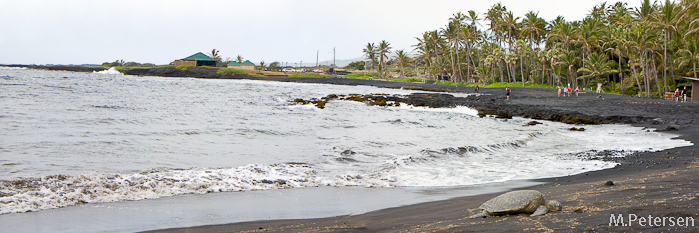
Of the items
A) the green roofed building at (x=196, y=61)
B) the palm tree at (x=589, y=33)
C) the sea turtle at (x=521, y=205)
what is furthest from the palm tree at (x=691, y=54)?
the green roofed building at (x=196, y=61)

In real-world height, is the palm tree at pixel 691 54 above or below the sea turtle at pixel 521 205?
above

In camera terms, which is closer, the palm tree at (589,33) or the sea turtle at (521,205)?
the sea turtle at (521,205)

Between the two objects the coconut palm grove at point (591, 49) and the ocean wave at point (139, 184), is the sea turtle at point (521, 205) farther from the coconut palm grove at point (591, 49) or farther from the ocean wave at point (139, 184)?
the coconut palm grove at point (591, 49)

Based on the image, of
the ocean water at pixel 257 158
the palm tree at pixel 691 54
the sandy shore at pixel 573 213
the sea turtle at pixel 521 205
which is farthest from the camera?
the palm tree at pixel 691 54

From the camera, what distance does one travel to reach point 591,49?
61.6 m

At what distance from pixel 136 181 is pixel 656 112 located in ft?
90.9

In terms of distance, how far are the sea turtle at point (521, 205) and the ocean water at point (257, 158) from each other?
2.39 m

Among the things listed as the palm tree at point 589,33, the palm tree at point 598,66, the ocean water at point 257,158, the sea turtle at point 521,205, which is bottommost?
the ocean water at point 257,158

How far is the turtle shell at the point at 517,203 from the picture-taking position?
617 cm

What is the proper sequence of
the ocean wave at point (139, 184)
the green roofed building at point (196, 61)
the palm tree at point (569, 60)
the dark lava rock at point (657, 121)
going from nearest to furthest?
the ocean wave at point (139, 184)
the dark lava rock at point (657, 121)
the palm tree at point (569, 60)
the green roofed building at point (196, 61)

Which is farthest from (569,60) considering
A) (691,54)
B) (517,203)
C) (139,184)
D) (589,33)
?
(139,184)

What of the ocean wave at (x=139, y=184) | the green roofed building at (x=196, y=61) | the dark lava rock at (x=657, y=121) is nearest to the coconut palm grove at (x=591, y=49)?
the dark lava rock at (x=657, y=121)

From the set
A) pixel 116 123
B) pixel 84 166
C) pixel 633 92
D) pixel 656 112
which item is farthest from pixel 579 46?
pixel 84 166

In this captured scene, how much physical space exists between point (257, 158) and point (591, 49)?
5980 centimetres
